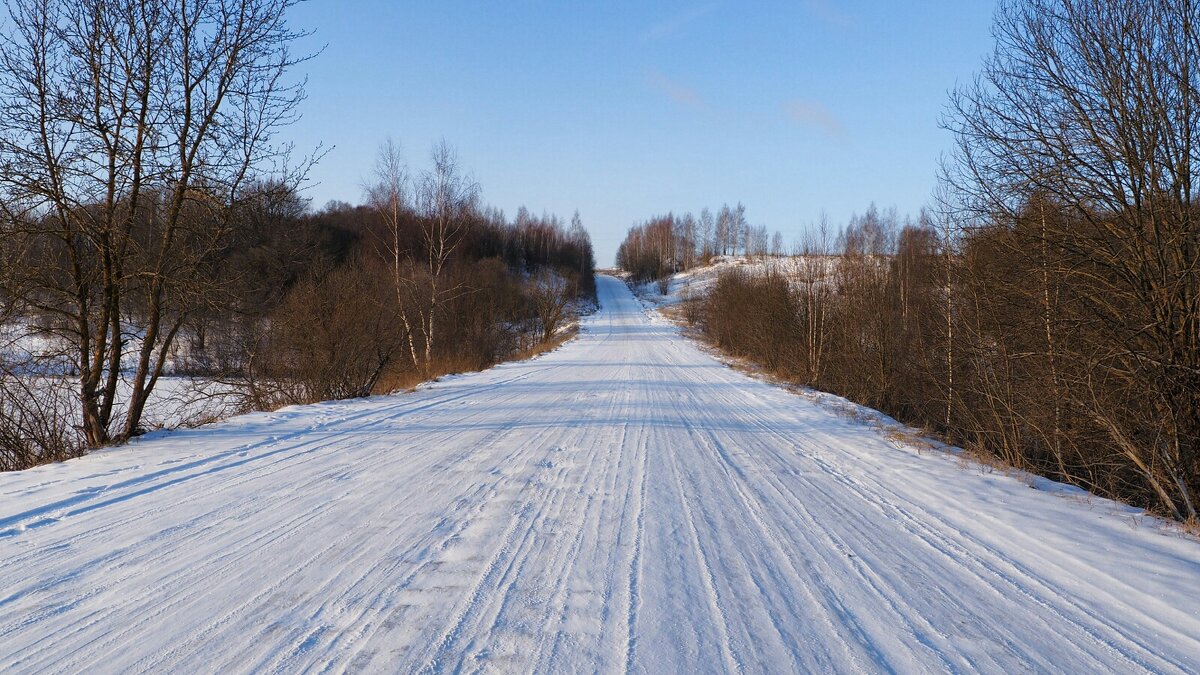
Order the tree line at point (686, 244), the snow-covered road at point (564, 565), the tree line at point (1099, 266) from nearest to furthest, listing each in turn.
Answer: the snow-covered road at point (564, 565) < the tree line at point (1099, 266) < the tree line at point (686, 244)

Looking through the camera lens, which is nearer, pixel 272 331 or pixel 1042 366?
pixel 1042 366

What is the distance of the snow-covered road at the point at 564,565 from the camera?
2.96m

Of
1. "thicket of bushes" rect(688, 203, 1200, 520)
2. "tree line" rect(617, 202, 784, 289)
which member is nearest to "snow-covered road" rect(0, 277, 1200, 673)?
"thicket of bushes" rect(688, 203, 1200, 520)

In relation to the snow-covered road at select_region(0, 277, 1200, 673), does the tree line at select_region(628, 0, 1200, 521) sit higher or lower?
higher

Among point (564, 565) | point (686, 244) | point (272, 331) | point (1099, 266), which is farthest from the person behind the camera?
point (686, 244)

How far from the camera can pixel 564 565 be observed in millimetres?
3986

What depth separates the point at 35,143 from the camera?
7035 mm

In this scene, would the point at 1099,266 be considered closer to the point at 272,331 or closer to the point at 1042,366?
the point at 1042,366

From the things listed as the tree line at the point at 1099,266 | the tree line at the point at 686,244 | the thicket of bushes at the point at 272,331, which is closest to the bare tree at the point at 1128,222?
the tree line at the point at 1099,266

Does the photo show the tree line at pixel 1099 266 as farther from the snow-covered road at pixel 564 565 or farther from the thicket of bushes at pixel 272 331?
the thicket of bushes at pixel 272 331

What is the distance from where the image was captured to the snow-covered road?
2.96 metres

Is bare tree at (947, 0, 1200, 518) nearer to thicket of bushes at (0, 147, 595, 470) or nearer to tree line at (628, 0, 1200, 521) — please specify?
tree line at (628, 0, 1200, 521)

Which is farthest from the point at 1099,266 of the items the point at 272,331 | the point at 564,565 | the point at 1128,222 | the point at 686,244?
the point at 686,244

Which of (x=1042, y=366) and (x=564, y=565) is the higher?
(x=1042, y=366)
